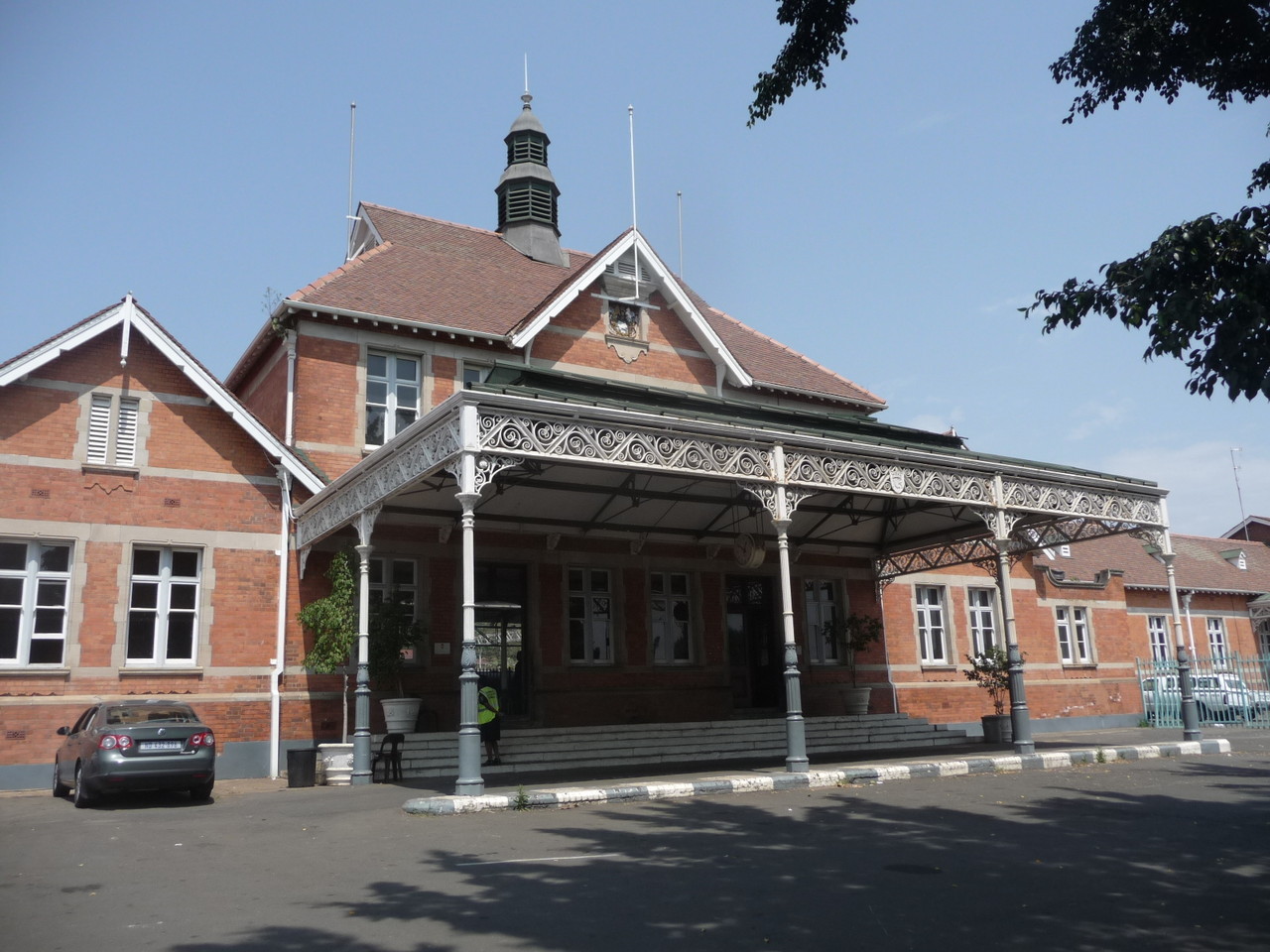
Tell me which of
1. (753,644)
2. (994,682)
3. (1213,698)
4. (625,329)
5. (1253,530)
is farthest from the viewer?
(1253,530)

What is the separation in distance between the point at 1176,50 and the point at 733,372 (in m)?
14.6

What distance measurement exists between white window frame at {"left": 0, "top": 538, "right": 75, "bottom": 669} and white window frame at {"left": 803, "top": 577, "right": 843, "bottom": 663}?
600 inches

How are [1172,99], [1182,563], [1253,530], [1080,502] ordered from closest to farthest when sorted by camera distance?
[1172,99] < [1080,502] < [1182,563] < [1253,530]

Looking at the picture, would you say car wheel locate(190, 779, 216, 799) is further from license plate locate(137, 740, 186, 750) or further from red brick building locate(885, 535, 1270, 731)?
red brick building locate(885, 535, 1270, 731)

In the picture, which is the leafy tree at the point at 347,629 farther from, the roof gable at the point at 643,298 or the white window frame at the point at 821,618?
the white window frame at the point at 821,618

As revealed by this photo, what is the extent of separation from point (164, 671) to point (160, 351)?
214 inches

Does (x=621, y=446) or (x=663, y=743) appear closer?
(x=621, y=446)

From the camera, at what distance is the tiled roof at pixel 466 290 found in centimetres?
2052

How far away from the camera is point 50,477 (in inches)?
656

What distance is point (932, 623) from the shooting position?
1054 inches

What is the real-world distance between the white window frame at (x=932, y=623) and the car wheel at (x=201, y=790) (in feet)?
58.5

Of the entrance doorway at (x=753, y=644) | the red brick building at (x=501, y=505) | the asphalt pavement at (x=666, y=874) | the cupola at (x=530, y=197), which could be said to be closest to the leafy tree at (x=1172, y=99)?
the asphalt pavement at (x=666, y=874)

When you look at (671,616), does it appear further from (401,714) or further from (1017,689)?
(1017,689)

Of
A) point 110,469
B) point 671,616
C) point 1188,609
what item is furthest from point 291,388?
point 1188,609
